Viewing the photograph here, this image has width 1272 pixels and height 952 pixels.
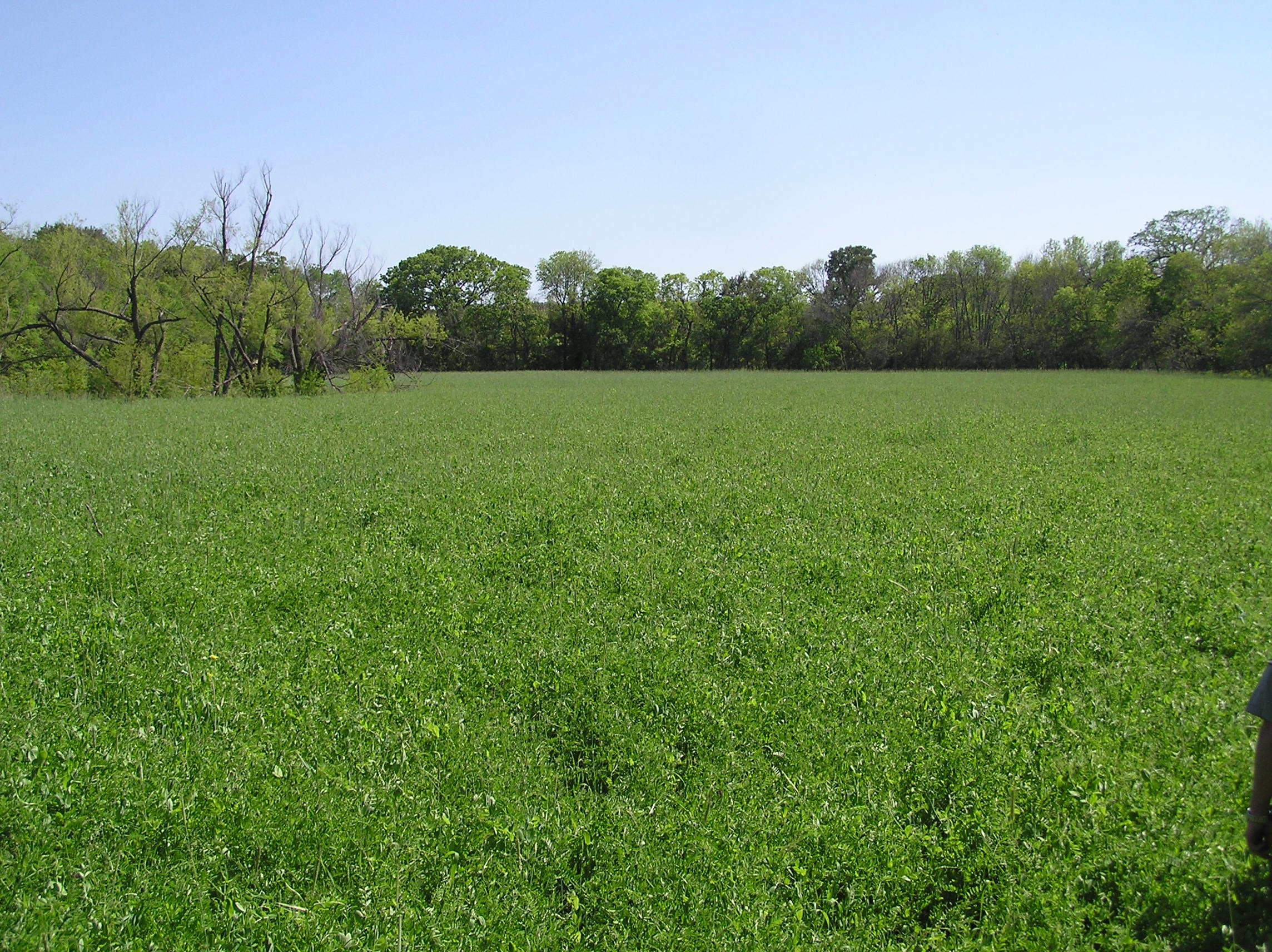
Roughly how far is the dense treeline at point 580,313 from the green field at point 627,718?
34.6 metres

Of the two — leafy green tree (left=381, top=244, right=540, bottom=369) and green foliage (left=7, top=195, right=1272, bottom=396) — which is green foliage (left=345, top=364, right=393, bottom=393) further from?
leafy green tree (left=381, top=244, right=540, bottom=369)

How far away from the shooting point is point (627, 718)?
19.2 feet

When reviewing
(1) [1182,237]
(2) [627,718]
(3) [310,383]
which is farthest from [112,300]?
(1) [1182,237]

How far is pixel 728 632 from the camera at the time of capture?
738cm

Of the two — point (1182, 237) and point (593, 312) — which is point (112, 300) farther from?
point (1182, 237)

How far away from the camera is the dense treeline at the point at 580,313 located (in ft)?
139

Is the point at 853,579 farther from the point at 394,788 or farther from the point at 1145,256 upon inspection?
the point at 1145,256

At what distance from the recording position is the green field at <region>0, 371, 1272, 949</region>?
391 cm

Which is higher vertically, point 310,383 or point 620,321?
point 620,321

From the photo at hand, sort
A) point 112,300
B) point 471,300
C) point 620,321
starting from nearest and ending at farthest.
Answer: point 112,300
point 620,321
point 471,300

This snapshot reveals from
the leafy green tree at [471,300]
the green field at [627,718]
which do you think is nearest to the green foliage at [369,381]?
the green field at [627,718]

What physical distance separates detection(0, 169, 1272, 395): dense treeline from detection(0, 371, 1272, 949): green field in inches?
1361

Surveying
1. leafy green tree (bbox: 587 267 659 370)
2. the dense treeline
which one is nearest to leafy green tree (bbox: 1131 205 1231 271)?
the dense treeline

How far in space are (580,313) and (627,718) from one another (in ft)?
300
